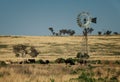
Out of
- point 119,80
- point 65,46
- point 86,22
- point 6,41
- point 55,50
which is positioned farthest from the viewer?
point 6,41

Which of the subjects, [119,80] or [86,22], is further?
[86,22]

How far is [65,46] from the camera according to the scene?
5389 inches

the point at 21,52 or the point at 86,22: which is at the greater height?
the point at 86,22

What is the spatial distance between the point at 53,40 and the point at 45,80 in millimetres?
138787

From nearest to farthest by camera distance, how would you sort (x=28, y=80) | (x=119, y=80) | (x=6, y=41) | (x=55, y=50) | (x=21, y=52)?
(x=28, y=80)
(x=119, y=80)
(x=21, y=52)
(x=55, y=50)
(x=6, y=41)

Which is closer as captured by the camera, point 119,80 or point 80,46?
point 119,80

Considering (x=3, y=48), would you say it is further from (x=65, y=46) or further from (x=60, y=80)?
(x=60, y=80)

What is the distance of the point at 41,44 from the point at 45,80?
407 feet

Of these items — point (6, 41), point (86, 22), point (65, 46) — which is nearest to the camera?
point (86, 22)

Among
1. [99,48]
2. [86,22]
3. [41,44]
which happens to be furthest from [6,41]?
[86,22]

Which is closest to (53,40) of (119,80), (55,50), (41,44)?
(41,44)

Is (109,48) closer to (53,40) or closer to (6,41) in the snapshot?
(53,40)

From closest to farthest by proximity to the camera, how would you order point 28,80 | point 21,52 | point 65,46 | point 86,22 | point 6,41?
point 28,80 < point 86,22 < point 21,52 < point 65,46 < point 6,41

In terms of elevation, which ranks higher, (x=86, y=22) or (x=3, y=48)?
(x=86, y=22)
